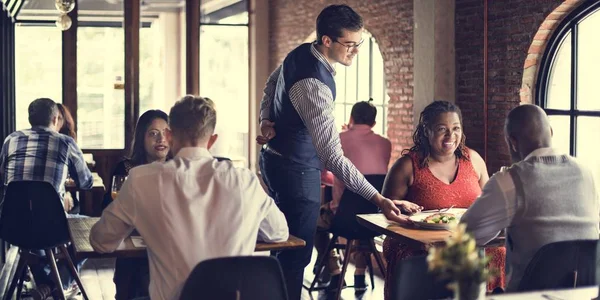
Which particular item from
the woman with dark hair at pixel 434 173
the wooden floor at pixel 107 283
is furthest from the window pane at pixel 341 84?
the woman with dark hair at pixel 434 173

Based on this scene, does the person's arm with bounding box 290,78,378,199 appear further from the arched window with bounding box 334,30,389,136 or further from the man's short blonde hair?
the arched window with bounding box 334,30,389,136

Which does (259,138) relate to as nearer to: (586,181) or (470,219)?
(470,219)

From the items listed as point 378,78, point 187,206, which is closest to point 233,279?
point 187,206

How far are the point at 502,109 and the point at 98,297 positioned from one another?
130 inches

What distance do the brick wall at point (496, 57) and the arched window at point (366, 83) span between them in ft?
5.52

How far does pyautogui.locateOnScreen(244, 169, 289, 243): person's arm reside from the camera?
3.23 metres

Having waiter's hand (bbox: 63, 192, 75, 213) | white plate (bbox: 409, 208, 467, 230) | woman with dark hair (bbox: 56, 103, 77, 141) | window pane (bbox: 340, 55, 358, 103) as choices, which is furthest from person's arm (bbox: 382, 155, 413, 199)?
window pane (bbox: 340, 55, 358, 103)

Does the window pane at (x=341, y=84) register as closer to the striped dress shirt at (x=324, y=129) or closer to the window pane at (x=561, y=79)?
the window pane at (x=561, y=79)

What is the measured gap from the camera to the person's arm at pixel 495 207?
3.60 metres

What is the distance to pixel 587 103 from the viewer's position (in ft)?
20.2

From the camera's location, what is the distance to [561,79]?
254 inches

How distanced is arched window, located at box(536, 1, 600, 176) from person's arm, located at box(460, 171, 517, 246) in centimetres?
272

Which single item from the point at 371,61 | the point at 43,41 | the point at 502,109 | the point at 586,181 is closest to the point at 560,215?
the point at 586,181

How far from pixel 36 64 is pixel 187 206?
8.35m
